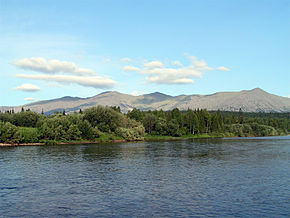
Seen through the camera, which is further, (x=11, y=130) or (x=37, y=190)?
(x=11, y=130)

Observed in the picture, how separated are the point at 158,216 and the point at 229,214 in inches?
297

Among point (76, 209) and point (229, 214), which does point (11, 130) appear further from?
point (229, 214)

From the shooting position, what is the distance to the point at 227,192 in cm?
3828

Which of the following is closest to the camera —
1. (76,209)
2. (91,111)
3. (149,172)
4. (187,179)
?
(76,209)

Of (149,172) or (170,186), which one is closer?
(170,186)

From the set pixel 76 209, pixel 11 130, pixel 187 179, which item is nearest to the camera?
pixel 76 209

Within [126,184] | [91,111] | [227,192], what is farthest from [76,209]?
[91,111]

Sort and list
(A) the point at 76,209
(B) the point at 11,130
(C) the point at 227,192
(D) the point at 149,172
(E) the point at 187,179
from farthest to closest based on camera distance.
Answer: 1. (B) the point at 11,130
2. (D) the point at 149,172
3. (E) the point at 187,179
4. (C) the point at 227,192
5. (A) the point at 76,209

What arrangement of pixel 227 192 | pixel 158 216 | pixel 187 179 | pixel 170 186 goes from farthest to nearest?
1. pixel 187 179
2. pixel 170 186
3. pixel 227 192
4. pixel 158 216

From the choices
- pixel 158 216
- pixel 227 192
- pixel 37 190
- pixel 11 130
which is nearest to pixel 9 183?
pixel 37 190

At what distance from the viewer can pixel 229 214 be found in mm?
29359

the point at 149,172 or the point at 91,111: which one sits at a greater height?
the point at 91,111

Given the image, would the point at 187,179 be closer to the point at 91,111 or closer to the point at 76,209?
the point at 76,209

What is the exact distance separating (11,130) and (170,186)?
108m
